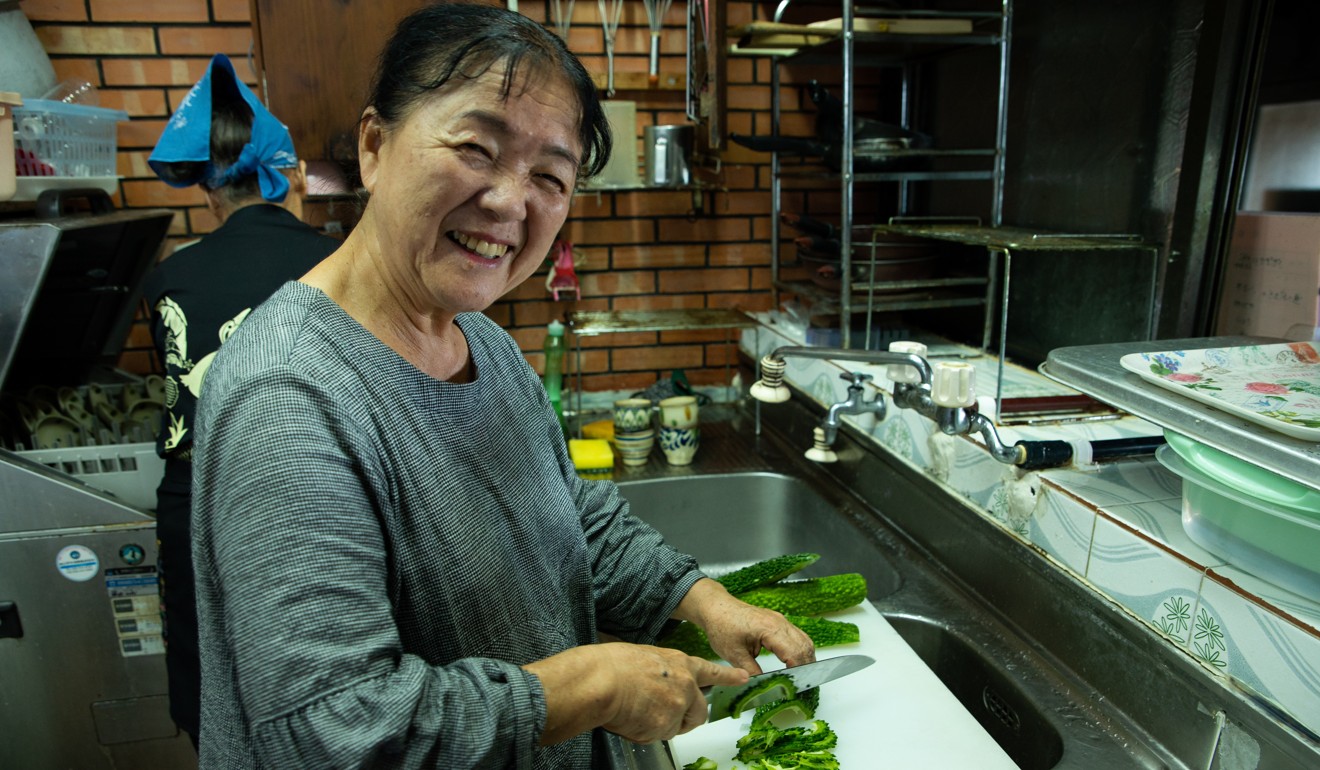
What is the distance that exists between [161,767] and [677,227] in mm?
2163

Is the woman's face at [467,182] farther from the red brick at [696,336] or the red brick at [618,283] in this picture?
the red brick at [696,336]

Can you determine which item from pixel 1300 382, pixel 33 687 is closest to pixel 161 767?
pixel 33 687

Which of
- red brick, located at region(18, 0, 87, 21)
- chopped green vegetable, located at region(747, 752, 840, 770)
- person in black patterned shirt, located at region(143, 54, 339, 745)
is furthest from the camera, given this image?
red brick, located at region(18, 0, 87, 21)

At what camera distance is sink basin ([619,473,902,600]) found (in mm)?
2213

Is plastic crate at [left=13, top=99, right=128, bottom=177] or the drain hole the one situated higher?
plastic crate at [left=13, top=99, right=128, bottom=177]

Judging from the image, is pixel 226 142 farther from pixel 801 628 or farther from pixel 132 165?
pixel 801 628

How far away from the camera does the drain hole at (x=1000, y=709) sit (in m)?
1.31

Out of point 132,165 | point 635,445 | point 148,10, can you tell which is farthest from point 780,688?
point 148,10

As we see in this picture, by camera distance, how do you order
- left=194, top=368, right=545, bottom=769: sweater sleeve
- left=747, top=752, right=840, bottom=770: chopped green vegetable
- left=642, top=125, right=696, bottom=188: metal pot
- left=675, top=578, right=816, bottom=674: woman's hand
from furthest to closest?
1. left=642, top=125, right=696, bottom=188: metal pot
2. left=675, top=578, right=816, bottom=674: woman's hand
3. left=747, top=752, right=840, bottom=770: chopped green vegetable
4. left=194, top=368, right=545, bottom=769: sweater sleeve

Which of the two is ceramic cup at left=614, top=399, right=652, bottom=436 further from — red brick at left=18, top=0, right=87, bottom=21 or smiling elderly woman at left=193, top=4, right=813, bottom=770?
red brick at left=18, top=0, right=87, bottom=21

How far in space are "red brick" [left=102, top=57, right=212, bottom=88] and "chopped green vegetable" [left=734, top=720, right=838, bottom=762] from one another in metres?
2.44

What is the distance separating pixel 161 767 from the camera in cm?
208

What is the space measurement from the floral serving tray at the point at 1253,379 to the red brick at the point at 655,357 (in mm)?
1836

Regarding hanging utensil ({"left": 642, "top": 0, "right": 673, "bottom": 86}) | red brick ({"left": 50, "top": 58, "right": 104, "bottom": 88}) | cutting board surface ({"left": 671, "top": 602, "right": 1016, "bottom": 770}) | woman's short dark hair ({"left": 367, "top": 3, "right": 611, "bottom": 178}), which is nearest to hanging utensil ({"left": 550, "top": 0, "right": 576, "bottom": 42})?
hanging utensil ({"left": 642, "top": 0, "right": 673, "bottom": 86})
